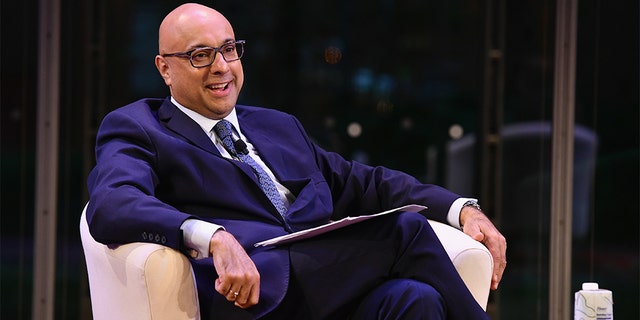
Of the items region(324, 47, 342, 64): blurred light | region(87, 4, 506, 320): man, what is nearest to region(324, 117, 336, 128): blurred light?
region(324, 47, 342, 64): blurred light

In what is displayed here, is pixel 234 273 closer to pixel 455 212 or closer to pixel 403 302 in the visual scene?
pixel 403 302

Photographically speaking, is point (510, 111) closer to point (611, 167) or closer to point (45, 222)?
point (611, 167)

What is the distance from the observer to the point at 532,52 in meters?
4.84

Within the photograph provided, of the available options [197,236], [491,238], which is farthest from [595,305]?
[197,236]

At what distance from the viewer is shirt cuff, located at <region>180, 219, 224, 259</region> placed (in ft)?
8.04

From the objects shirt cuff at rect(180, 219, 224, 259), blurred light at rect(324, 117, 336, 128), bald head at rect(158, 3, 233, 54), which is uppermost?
bald head at rect(158, 3, 233, 54)

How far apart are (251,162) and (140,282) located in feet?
2.13

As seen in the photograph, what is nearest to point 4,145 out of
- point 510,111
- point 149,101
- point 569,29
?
point 149,101

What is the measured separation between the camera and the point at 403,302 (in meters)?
2.44

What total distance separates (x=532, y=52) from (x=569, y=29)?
0.19 metres

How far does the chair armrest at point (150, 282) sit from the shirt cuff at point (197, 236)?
0.11 feet

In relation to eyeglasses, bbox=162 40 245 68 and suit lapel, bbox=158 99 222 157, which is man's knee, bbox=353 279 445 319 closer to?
suit lapel, bbox=158 99 222 157

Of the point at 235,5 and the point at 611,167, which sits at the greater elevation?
the point at 235,5

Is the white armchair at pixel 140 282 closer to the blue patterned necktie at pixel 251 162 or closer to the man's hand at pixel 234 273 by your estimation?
the man's hand at pixel 234 273
